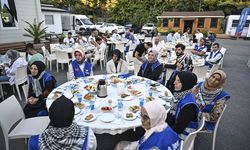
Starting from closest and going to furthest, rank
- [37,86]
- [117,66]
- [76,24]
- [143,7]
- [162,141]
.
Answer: [162,141] → [37,86] → [117,66] → [76,24] → [143,7]

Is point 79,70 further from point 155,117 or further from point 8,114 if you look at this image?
point 155,117

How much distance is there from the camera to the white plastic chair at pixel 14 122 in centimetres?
231

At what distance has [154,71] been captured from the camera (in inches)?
156

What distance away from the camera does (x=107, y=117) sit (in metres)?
2.19

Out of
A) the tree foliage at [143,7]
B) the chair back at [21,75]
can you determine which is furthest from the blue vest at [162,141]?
the tree foliage at [143,7]

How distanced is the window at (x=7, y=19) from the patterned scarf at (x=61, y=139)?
8.78 metres

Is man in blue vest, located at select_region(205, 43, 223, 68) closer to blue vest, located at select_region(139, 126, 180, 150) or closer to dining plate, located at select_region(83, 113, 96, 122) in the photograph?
dining plate, located at select_region(83, 113, 96, 122)

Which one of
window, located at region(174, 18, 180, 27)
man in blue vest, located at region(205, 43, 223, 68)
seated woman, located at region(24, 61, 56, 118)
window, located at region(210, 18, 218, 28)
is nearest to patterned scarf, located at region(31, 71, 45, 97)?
seated woman, located at region(24, 61, 56, 118)

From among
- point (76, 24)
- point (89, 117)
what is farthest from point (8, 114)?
point (76, 24)

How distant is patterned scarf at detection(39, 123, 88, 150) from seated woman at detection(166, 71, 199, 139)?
3.97 feet

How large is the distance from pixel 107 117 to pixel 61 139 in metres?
0.83

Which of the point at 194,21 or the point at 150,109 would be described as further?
the point at 194,21

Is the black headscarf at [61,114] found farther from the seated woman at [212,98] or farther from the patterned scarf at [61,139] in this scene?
the seated woman at [212,98]

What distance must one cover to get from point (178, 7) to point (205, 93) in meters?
27.2
